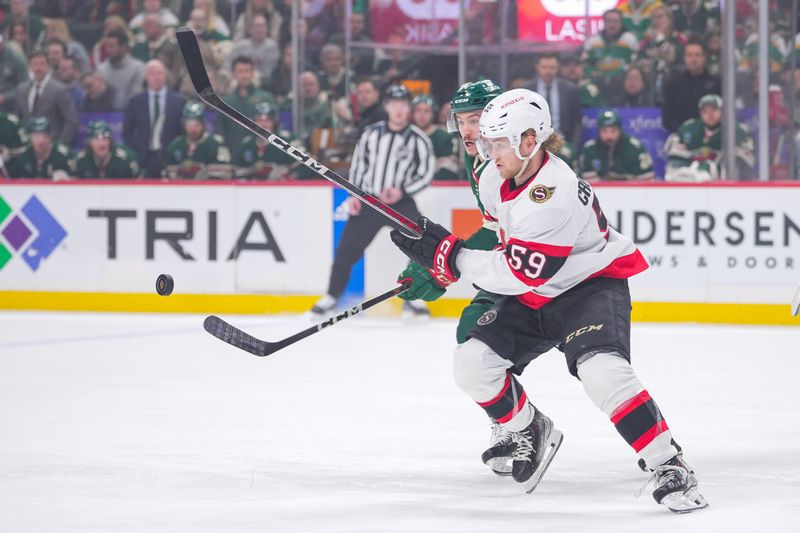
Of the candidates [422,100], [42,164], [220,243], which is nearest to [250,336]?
[220,243]

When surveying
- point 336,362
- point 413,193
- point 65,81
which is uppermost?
point 65,81

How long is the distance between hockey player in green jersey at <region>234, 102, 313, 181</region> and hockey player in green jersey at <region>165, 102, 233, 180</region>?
88 millimetres

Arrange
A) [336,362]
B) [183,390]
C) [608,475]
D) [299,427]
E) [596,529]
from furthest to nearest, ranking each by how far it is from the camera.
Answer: [336,362], [183,390], [299,427], [608,475], [596,529]

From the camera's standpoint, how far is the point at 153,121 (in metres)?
8.10

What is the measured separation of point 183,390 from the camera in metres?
4.97

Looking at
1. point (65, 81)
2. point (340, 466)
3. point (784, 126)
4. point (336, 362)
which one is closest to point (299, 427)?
point (340, 466)

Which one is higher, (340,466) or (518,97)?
(518,97)

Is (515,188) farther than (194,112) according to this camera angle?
No

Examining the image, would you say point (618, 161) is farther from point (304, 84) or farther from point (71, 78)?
point (71, 78)

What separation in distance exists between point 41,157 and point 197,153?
1.00 metres

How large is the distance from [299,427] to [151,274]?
354cm

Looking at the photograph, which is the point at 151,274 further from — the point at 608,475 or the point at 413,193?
the point at 608,475

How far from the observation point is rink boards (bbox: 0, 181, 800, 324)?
278 inches

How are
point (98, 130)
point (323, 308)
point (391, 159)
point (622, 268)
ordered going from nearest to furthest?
1. point (622, 268)
2. point (323, 308)
3. point (391, 159)
4. point (98, 130)
